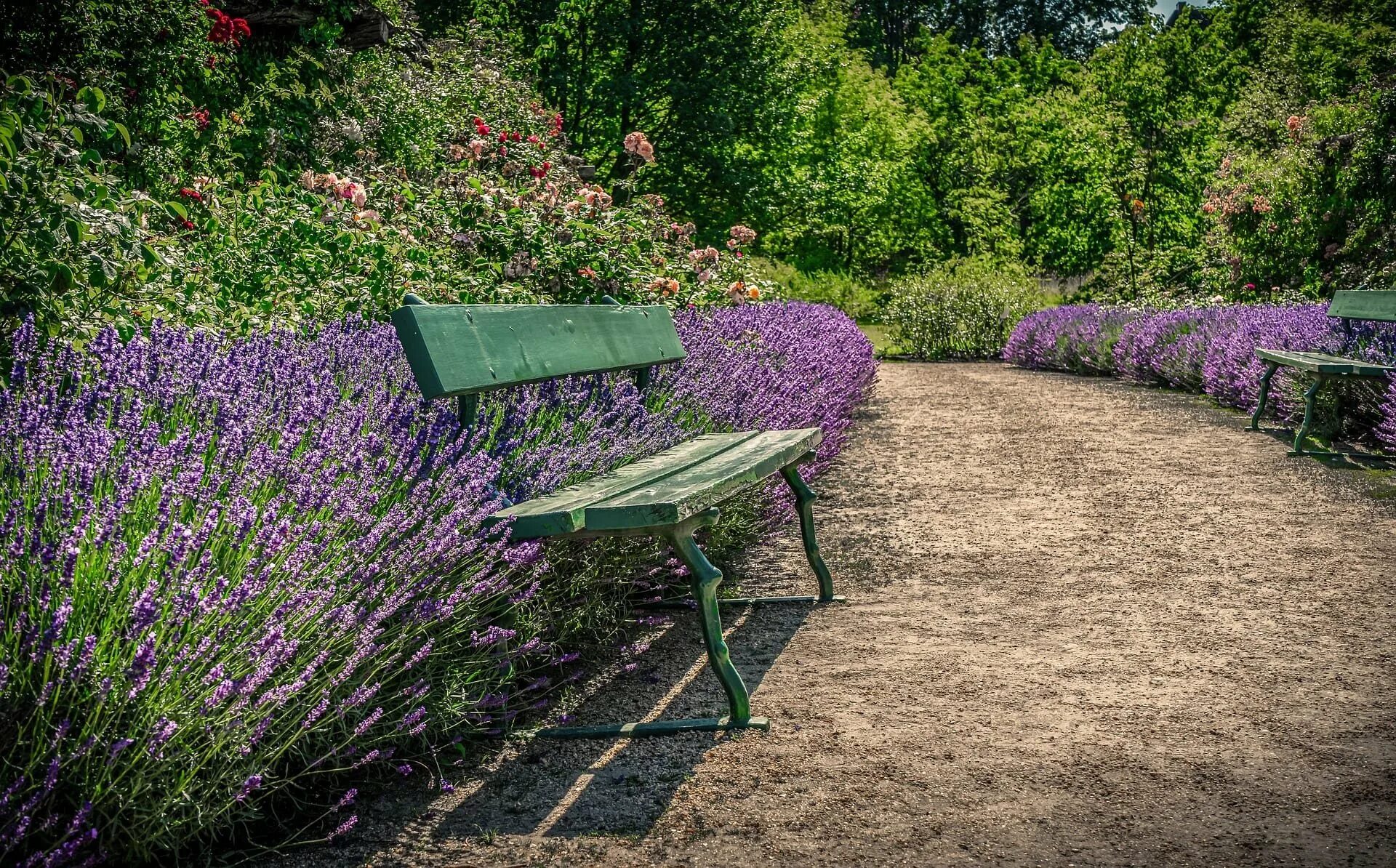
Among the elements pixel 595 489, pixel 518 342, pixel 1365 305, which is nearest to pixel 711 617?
pixel 595 489

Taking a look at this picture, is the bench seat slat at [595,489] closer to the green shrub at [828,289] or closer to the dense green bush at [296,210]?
the dense green bush at [296,210]

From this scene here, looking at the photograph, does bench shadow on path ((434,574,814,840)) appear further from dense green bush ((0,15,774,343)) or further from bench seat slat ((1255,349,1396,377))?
bench seat slat ((1255,349,1396,377))

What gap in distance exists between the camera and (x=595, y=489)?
3.50 meters

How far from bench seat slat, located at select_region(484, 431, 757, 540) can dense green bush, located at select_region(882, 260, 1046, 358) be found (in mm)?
15317

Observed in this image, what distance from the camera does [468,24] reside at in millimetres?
17531

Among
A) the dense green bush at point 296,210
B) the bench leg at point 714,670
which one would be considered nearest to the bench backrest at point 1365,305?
the dense green bush at point 296,210

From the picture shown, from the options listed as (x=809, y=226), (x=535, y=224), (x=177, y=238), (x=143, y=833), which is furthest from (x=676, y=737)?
(x=809, y=226)

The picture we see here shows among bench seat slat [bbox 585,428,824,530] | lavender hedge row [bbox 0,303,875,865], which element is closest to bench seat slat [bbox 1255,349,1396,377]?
bench seat slat [bbox 585,428,824,530]

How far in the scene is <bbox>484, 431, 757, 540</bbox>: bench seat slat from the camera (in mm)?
2904

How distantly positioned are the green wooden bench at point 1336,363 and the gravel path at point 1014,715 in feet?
4.52

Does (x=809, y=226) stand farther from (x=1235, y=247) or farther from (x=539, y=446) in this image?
(x=539, y=446)

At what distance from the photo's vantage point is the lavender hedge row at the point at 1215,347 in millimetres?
8453

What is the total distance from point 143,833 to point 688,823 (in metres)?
1.12

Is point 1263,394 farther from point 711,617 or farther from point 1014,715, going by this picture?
point 711,617
